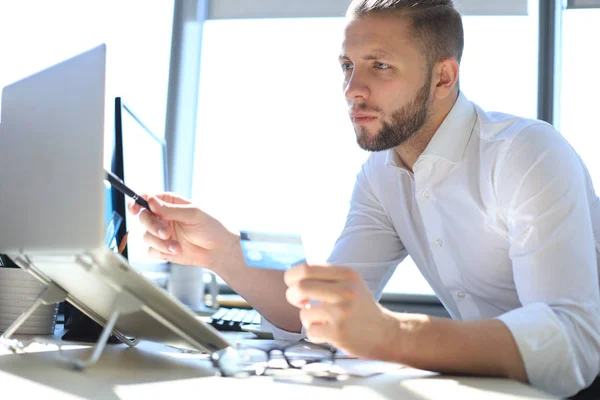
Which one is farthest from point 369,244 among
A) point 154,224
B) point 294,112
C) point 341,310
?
point 294,112

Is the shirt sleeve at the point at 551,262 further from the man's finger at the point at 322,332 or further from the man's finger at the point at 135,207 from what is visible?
the man's finger at the point at 135,207

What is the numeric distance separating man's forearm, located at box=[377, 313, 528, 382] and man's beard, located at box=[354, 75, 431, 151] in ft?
2.34

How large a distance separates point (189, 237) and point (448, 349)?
731 mm

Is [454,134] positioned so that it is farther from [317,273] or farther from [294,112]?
[294,112]

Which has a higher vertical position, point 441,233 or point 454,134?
point 454,134

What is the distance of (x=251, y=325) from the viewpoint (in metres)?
1.79

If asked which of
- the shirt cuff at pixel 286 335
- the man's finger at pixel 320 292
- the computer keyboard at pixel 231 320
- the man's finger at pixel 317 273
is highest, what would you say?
the man's finger at pixel 317 273

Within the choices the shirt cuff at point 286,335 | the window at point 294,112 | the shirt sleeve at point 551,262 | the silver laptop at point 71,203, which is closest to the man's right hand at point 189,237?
the shirt cuff at point 286,335

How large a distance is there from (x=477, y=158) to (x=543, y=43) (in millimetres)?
1715

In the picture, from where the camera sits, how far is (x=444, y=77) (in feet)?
5.55

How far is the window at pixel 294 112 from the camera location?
2.97m

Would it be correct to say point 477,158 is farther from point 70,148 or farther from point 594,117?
point 594,117

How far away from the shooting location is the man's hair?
164cm

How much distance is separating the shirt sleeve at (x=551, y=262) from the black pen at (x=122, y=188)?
0.69 metres
